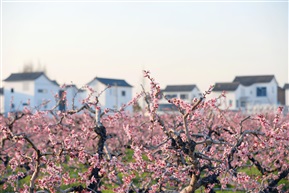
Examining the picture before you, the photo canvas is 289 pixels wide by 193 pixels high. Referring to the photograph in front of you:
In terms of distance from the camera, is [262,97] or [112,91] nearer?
[112,91]

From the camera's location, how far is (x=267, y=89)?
80.3 meters

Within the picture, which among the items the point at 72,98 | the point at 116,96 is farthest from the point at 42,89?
the point at 72,98

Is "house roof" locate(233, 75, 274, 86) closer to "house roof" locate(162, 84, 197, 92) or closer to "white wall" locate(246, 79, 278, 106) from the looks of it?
"white wall" locate(246, 79, 278, 106)

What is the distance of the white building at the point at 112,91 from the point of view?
7062 cm

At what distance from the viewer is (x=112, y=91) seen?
7256cm

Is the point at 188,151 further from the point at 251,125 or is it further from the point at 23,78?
the point at 23,78

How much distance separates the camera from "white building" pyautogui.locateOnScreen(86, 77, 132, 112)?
70625mm

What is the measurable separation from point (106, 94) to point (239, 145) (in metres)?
62.9

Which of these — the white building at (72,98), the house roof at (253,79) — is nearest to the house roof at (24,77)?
the white building at (72,98)

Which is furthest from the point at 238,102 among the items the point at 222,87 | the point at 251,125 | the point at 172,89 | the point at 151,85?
the point at 151,85

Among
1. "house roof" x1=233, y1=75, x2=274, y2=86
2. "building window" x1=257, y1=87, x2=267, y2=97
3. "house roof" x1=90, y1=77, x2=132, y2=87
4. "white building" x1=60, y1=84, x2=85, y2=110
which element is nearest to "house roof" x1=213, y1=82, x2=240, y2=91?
"house roof" x1=233, y1=75, x2=274, y2=86

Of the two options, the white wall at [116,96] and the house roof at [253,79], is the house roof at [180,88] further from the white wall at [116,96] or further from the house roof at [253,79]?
the white wall at [116,96]

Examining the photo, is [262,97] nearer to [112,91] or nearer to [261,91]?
[261,91]

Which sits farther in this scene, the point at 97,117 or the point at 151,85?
the point at 97,117
